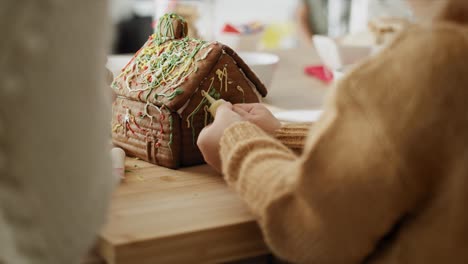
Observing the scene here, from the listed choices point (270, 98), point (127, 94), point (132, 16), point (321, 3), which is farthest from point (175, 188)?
point (321, 3)

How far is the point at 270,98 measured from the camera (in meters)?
1.39

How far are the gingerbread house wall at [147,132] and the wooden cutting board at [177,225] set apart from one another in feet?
0.27

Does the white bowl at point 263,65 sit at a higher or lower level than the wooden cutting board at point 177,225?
higher

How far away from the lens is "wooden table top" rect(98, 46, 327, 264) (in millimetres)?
645

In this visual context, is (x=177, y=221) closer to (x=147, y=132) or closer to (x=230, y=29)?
(x=147, y=132)

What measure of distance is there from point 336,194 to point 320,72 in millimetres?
1142

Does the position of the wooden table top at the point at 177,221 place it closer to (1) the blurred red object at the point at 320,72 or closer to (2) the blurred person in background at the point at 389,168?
(2) the blurred person in background at the point at 389,168

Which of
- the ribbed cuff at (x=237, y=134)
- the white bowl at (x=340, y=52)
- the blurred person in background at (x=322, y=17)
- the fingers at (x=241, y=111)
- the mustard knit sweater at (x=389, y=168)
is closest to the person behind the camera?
the mustard knit sweater at (x=389, y=168)

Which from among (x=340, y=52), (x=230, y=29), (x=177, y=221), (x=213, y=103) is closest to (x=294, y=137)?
(x=213, y=103)

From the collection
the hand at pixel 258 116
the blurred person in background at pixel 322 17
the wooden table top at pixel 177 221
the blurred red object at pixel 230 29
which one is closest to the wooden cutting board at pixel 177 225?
the wooden table top at pixel 177 221

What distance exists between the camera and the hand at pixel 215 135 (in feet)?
2.70

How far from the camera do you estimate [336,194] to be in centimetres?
59

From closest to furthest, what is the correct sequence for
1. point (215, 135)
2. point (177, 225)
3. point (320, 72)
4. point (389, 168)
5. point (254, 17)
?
point (389, 168), point (177, 225), point (215, 135), point (320, 72), point (254, 17)

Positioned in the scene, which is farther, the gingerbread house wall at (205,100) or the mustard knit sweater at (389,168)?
the gingerbread house wall at (205,100)
